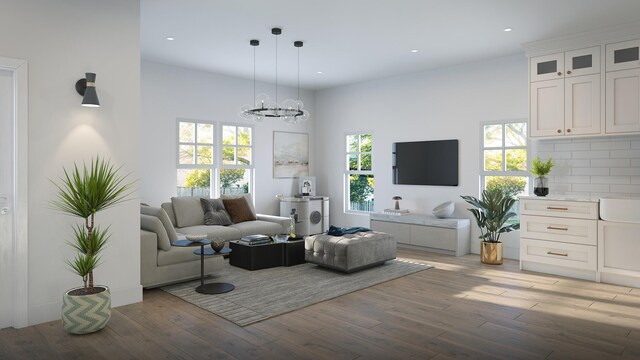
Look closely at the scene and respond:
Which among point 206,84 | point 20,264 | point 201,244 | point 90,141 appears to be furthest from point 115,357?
point 206,84

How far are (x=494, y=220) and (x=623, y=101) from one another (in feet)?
6.76

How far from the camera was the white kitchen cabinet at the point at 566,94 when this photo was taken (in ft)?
17.1

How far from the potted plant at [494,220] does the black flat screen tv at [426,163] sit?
3.21 ft

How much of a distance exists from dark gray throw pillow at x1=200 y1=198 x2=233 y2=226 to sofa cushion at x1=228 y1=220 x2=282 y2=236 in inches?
6.3

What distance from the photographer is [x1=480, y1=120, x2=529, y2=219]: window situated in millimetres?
6316

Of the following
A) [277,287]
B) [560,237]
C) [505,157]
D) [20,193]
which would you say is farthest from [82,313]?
[505,157]

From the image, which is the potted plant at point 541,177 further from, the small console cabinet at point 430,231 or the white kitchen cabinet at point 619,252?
the small console cabinet at point 430,231

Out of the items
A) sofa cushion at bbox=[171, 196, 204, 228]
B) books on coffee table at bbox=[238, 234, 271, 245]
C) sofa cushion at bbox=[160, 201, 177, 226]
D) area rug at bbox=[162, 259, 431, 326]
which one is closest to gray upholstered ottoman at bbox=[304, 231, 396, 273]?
area rug at bbox=[162, 259, 431, 326]

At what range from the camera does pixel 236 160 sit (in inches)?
309

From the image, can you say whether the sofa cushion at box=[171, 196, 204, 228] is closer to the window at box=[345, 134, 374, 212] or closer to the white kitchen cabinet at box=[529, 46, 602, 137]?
the window at box=[345, 134, 374, 212]

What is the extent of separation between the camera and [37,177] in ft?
11.9


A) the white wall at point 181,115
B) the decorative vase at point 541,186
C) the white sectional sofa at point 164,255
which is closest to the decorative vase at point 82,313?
the white sectional sofa at point 164,255

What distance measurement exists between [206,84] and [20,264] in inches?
179

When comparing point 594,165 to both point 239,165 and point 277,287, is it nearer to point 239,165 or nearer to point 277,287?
point 277,287
